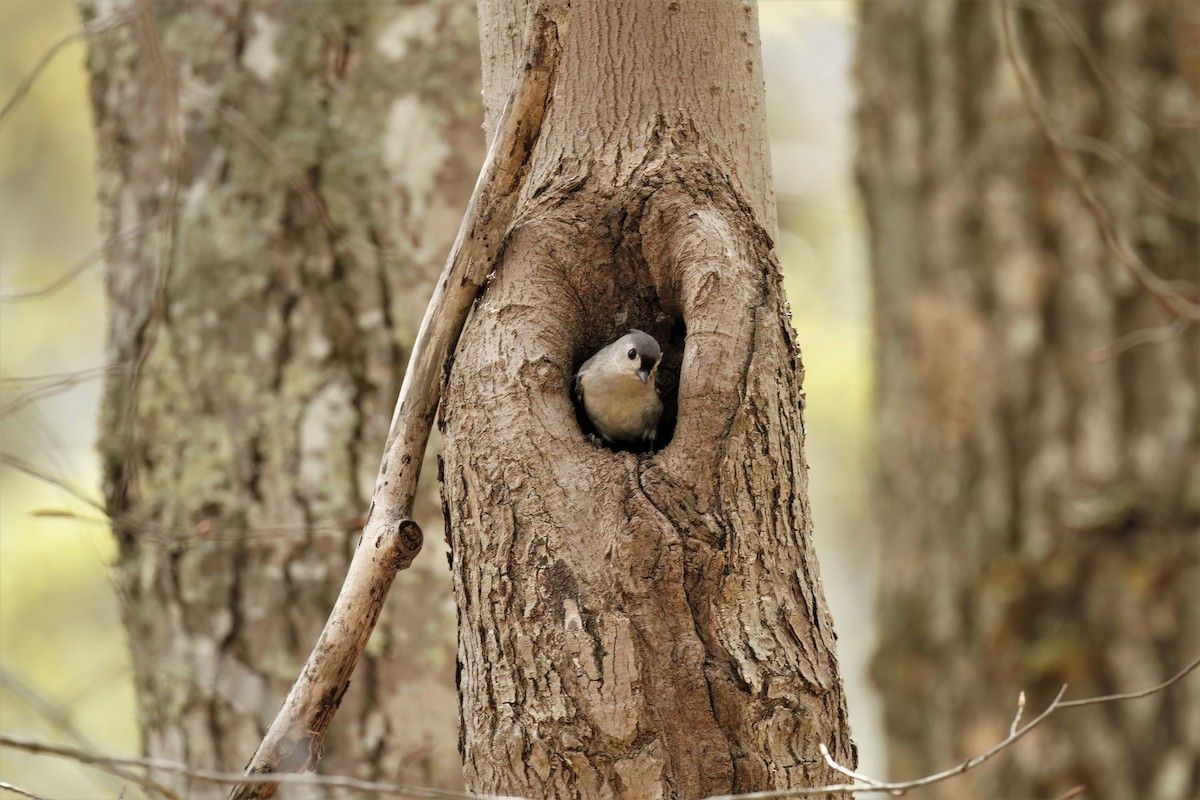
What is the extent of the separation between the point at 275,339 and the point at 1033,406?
3.12 metres

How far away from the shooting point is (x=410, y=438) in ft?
6.97

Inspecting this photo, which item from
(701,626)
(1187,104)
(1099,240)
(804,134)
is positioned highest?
(804,134)

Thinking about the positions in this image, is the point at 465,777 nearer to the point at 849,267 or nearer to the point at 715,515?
the point at 715,515

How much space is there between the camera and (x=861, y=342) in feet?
30.4

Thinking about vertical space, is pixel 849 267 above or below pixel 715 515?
above

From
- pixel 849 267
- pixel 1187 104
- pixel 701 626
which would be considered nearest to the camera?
pixel 701 626

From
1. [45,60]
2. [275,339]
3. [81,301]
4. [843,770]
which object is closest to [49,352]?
[81,301]

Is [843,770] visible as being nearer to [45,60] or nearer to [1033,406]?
[45,60]

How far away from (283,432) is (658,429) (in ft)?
3.96

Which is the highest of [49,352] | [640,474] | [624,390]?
[49,352]

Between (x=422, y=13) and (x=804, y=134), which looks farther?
(x=804, y=134)

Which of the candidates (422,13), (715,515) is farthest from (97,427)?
(715,515)

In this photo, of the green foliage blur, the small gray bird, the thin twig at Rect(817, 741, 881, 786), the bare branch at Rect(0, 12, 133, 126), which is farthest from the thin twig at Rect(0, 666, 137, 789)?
the green foliage blur

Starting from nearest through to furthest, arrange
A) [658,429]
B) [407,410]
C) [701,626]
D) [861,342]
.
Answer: [701,626]
[407,410]
[658,429]
[861,342]
